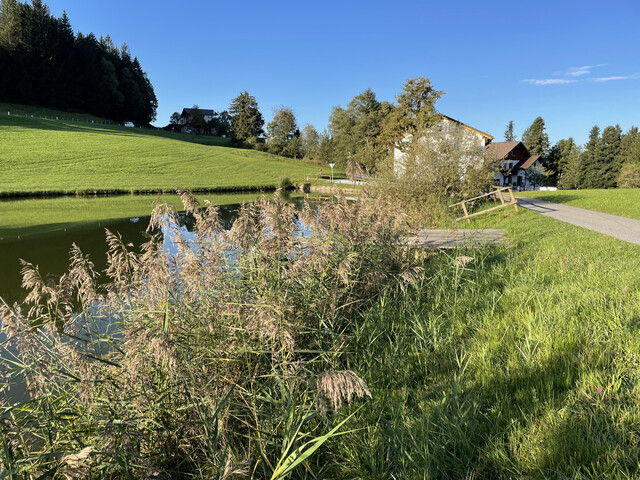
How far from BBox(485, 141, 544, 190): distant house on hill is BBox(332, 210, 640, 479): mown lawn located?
55510 millimetres

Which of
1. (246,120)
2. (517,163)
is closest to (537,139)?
(517,163)

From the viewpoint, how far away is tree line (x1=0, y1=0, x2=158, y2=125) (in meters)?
61.7

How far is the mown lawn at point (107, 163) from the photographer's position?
30580 millimetres

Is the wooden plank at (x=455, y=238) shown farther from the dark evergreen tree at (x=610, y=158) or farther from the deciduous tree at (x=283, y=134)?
the dark evergreen tree at (x=610, y=158)

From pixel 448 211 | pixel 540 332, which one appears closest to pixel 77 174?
pixel 448 211

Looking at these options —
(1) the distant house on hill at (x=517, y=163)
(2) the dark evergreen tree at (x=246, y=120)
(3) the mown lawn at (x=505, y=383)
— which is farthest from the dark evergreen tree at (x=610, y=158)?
(3) the mown lawn at (x=505, y=383)

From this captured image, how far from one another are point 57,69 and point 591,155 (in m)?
105

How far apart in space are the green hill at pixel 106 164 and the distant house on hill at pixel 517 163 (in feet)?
101

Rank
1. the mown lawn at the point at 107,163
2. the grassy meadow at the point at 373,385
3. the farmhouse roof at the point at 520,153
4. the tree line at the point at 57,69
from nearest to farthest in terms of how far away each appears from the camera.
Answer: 1. the grassy meadow at the point at 373,385
2. the mown lawn at the point at 107,163
3. the farmhouse roof at the point at 520,153
4. the tree line at the point at 57,69

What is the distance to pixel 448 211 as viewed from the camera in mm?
15102

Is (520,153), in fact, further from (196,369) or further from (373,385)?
(196,369)

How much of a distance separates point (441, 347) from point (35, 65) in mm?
87873

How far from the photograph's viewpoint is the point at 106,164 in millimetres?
38188

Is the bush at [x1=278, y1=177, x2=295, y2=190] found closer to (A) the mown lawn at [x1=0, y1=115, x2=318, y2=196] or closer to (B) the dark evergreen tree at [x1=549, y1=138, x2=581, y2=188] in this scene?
(A) the mown lawn at [x1=0, y1=115, x2=318, y2=196]
